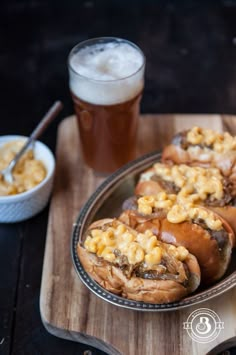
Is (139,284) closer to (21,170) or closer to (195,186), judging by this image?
(195,186)

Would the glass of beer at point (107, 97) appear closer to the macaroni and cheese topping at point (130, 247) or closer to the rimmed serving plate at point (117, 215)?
the rimmed serving plate at point (117, 215)

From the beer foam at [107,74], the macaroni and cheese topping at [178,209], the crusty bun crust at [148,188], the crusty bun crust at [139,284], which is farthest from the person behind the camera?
the beer foam at [107,74]

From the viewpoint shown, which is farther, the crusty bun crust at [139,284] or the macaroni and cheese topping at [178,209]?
the macaroni and cheese topping at [178,209]

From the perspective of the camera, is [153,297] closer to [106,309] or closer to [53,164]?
[106,309]

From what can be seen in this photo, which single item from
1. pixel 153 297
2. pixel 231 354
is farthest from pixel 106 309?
pixel 231 354

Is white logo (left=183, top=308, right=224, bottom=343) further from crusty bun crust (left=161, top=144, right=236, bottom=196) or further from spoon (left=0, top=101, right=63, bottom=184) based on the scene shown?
spoon (left=0, top=101, right=63, bottom=184)

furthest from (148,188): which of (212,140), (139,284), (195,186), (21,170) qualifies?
(21,170)

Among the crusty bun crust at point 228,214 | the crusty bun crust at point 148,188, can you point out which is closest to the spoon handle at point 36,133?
the crusty bun crust at point 148,188
